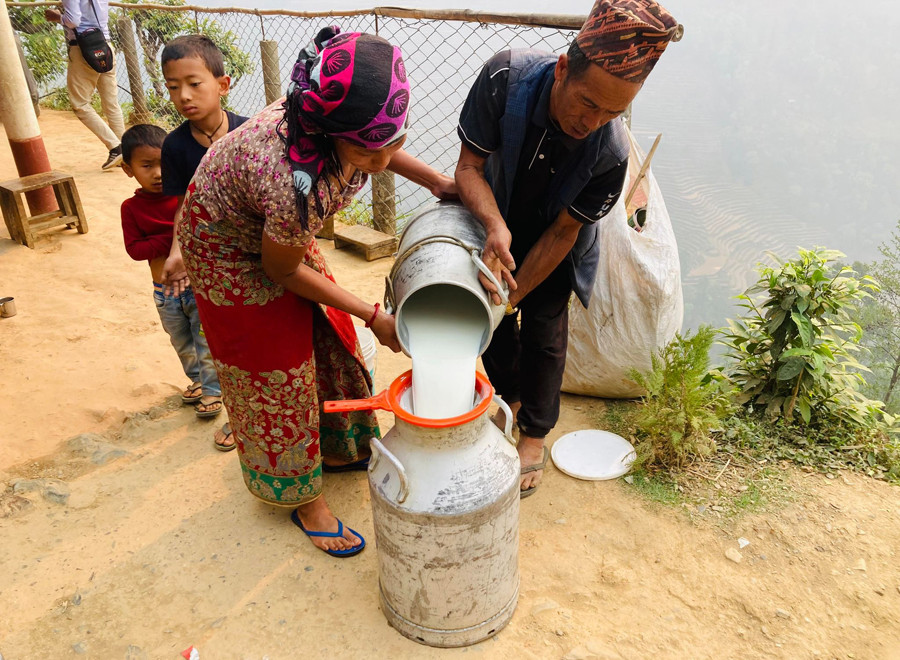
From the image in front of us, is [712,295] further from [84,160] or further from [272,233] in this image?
[272,233]

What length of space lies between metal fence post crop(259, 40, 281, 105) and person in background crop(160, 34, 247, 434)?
10.5ft

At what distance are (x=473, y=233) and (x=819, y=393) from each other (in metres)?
2.02

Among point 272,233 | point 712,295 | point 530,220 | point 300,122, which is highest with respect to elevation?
point 300,122

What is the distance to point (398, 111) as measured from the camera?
4.85ft

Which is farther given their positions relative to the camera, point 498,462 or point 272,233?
point 498,462

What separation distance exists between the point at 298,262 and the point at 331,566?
1.24m

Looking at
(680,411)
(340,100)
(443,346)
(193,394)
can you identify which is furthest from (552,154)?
(193,394)

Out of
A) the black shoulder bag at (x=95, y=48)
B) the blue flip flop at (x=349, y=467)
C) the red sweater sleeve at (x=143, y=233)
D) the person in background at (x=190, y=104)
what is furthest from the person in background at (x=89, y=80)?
the blue flip flop at (x=349, y=467)

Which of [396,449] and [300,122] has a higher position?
[300,122]

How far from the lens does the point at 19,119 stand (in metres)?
5.09

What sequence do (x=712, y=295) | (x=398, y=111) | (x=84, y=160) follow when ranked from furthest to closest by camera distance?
(x=712, y=295) → (x=84, y=160) → (x=398, y=111)

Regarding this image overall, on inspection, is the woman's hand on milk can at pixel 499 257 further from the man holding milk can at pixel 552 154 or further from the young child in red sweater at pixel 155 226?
the young child in red sweater at pixel 155 226

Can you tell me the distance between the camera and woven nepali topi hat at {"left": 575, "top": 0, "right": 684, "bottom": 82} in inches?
64.2

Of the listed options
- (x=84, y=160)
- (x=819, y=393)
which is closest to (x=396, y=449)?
(x=819, y=393)
